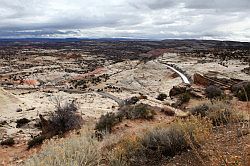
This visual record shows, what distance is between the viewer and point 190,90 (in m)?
22.8

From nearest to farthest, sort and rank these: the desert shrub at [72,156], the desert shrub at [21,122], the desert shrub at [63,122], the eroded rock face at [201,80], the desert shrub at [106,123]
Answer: the desert shrub at [72,156]
the desert shrub at [106,123]
the desert shrub at [63,122]
the desert shrub at [21,122]
the eroded rock face at [201,80]

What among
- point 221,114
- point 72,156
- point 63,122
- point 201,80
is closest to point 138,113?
point 63,122

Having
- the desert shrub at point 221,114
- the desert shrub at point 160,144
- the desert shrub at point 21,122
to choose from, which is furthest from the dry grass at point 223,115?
the desert shrub at point 21,122

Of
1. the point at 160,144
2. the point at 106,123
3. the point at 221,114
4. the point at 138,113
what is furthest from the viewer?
the point at 138,113

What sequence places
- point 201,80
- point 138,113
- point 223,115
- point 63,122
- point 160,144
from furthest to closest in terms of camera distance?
point 201,80
point 63,122
point 138,113
point 160,144
point 223,115

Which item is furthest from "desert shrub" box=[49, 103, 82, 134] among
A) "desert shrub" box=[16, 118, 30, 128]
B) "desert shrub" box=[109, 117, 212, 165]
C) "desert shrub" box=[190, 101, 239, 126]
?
"desert shrub" box=[109, 117, 212, 165]

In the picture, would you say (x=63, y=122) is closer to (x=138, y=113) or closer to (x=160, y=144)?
(x=138, y=113)

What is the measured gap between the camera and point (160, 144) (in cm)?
701

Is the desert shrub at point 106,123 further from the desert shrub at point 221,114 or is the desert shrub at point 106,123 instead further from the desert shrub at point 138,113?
the desert shrub at point 221,114

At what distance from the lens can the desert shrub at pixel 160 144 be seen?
6.37m

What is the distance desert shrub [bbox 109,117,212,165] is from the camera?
251 inches

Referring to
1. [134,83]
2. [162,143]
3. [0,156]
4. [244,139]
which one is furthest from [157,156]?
[134,83]

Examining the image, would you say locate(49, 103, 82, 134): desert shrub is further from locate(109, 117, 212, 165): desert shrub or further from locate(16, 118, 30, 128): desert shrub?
locate(109, 117, 212, 165): desert shrub

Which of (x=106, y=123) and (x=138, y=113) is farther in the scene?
(x=138, y=113)
